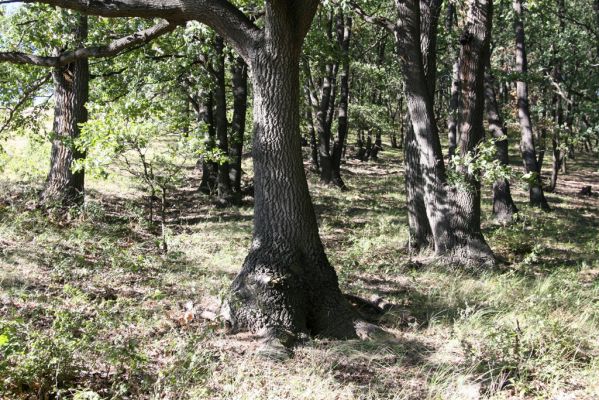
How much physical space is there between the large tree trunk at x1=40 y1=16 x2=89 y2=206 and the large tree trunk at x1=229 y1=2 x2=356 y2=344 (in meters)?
6.33

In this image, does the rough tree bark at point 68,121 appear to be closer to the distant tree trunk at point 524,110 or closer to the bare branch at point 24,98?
the bare branch at point 24,98

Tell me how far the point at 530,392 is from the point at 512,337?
568 millimetres

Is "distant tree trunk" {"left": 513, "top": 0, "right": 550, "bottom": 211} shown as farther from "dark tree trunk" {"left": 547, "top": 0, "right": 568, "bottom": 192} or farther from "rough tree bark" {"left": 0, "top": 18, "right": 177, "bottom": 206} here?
"rough tree bark" {"left": 0, "top": 18, "right": 177, "bottom": 206}

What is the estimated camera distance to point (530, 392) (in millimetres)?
4488

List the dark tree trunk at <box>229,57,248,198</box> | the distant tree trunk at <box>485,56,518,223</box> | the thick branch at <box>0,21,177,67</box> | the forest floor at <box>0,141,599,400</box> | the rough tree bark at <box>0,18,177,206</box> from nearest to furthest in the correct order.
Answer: the forest floor at <box>0,141,599,400</box>, the thick branch at <box>0,21,177,67</box>, the rough tree bark at <box>0,18,177,206</box>, the distant tree trunk at <box>485,56,518,223</box>, the dark tree trunk at <box>229,57,248,198</box>

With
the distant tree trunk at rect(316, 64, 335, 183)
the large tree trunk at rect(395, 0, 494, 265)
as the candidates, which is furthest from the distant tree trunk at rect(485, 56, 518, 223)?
the distant tree trunk at rect(316, 64, 335, 183)

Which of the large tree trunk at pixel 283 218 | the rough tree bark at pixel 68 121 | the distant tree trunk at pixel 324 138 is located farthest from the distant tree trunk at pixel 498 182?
the rough tree bark at pixel 68 121

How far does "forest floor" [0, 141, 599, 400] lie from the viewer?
166 inches

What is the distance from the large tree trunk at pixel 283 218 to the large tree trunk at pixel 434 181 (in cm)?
373

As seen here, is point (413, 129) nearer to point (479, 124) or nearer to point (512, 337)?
point (479, 124)

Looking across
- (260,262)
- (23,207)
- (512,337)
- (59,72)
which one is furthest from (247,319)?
(59,72)

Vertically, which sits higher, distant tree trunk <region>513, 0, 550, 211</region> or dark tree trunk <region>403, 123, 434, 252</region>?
distant tree trunk <region>513, 0, 550, 211</region>

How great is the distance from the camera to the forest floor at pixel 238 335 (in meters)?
4.21

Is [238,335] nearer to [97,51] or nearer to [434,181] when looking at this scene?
[97,51]
